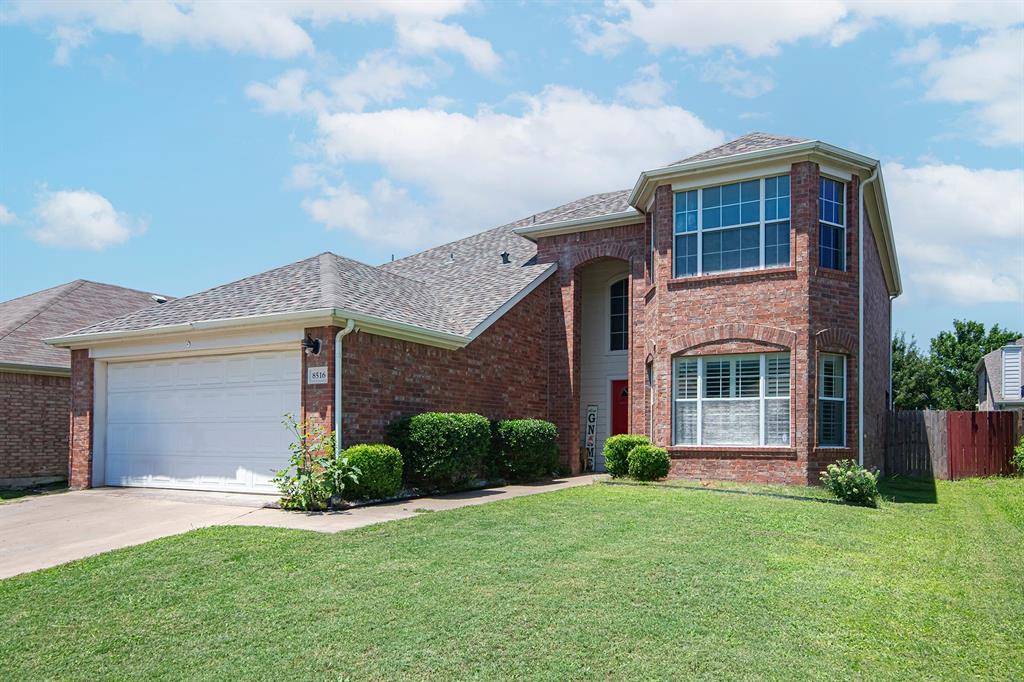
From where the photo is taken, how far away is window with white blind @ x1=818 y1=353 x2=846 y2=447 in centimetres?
1454

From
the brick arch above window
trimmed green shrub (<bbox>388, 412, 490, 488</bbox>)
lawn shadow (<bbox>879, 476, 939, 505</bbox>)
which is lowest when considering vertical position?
lawn shadow (<bbox>879, 476, 939, 505</bbox>)

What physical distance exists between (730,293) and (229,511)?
9542mm

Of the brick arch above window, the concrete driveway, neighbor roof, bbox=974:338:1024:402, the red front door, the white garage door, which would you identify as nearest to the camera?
the concrete driveway

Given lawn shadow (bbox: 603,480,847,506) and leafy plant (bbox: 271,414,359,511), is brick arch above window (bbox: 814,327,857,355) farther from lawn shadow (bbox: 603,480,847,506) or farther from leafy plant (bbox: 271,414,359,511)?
leafy plant (bbox: 271,414,359,511)

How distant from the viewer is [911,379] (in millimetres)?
47094

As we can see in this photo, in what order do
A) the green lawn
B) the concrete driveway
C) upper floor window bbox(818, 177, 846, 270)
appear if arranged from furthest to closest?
upper floor window bbox(818, 177, 846, 270)
the concrete driveway
the green lawn

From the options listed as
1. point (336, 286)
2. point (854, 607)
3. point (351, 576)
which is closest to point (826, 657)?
point (854, 607)

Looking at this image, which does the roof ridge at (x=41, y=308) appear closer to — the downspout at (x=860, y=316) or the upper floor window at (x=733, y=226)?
the upper floor window at (x=733, y=226)

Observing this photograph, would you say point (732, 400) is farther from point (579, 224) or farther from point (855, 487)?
point (579, 224)

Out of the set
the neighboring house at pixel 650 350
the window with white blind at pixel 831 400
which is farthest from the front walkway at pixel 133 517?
the window with white blind at pixel 831 400

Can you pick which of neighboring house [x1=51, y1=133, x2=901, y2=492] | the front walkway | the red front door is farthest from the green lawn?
the red front door

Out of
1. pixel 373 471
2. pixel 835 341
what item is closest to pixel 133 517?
pixel 373 471

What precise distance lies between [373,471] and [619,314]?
967 cm

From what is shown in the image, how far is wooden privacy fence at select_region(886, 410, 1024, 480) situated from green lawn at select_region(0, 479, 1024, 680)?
976cm
